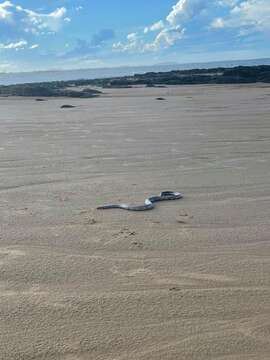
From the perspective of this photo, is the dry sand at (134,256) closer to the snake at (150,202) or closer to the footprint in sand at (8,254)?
the footprint in sand at (8,254)

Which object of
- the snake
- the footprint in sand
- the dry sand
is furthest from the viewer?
the snake

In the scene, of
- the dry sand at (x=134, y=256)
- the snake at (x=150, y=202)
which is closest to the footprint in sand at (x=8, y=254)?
the dry sand at (x=134, y=256)

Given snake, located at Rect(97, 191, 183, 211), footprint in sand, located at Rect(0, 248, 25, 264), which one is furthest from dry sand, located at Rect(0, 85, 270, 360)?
snake, located at Rect(97, 191, 183, 211)

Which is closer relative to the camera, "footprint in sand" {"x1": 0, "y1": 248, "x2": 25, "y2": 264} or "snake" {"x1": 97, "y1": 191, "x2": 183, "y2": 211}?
"footprint in sand" {"x1": 0, "y1": 248, "x2": 25, "y2": 264}

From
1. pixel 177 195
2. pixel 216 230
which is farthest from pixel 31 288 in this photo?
pixel 177 195

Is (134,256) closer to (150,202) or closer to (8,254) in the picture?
(8,254)

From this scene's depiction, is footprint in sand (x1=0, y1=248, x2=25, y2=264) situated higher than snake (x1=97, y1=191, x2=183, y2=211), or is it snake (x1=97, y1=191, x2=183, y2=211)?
snake (x1=97, y1=191, x2=183, y2=211)

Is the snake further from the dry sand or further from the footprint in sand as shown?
the footprint in sand

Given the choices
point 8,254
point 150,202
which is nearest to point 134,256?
point 8,254
